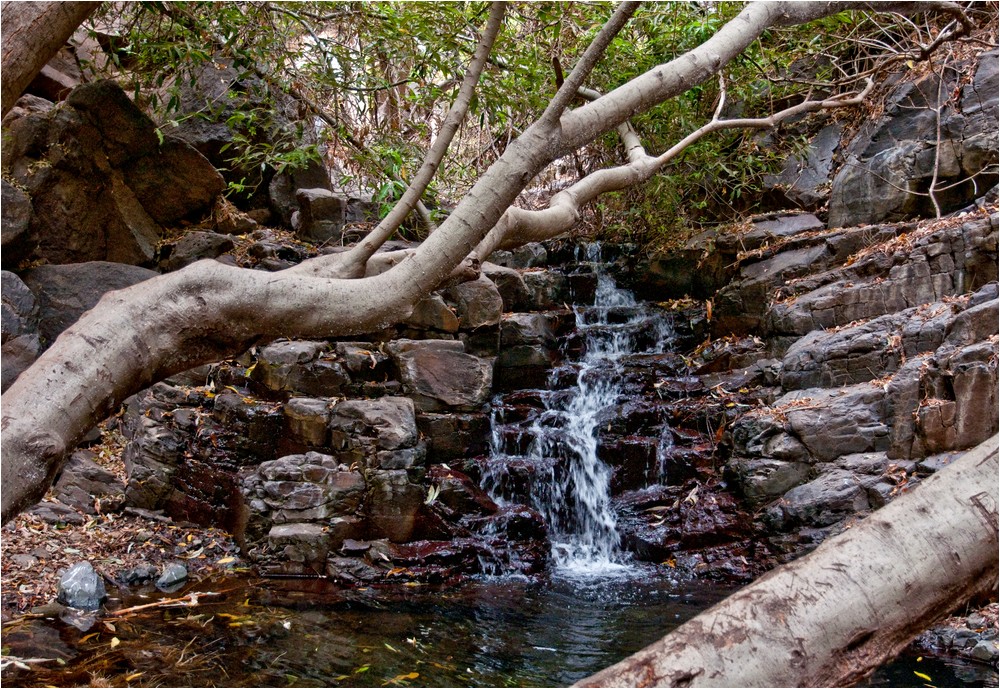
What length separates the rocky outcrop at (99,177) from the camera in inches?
250

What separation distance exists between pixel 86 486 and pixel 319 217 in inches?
163

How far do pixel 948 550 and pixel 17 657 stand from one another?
371cm

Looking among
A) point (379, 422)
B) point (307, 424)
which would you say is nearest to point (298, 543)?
point (307, 424)

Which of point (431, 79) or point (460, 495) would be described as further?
point (431, 79)

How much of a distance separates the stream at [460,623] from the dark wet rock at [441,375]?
436mm

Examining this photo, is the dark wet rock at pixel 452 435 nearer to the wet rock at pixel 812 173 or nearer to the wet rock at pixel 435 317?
the wet rock at pixel 435 317

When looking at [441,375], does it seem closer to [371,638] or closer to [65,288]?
[371,638]

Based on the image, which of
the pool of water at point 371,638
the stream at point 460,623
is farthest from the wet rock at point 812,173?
the pool of water at point 371,638

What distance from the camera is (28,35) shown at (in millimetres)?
1825

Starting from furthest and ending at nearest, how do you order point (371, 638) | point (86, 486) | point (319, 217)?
1. point (319, 217)
2. point (86, 486)
3. point (371, 638)

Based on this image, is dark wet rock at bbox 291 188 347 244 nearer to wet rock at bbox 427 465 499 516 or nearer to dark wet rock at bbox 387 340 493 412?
dark wet rock at bbox 387 340 493 412

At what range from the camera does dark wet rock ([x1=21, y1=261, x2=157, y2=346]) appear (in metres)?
6.00

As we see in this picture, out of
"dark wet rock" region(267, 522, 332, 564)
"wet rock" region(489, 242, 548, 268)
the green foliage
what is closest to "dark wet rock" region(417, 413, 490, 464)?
"dark wet rock" region(267, 522, 332, 564)

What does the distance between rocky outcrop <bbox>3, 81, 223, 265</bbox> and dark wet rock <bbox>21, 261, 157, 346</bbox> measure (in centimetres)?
30
